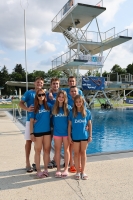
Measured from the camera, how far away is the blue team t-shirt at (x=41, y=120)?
3.93 m

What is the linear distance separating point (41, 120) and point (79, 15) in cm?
2226

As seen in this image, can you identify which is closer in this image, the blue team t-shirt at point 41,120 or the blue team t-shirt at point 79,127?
the blue team t-shirt at point 79,127

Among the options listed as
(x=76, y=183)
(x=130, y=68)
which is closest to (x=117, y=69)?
(x=130, y=68)

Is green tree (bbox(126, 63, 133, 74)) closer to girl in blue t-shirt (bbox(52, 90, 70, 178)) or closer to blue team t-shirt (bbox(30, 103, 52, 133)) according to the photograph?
girl in blue t-shirt (bbox(52, 90, 70, 178))

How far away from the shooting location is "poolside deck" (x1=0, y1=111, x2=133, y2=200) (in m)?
3.08

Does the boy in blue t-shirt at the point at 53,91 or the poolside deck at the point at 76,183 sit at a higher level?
the boy in blue t-shirt at the point at 53,91

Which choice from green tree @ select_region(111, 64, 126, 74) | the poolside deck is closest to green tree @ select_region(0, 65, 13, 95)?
green tree @ select_region(111, 64, 126, 74)

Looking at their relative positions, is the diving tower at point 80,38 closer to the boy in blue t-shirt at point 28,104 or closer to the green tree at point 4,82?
the boy in blue t-shirt at point 28,104

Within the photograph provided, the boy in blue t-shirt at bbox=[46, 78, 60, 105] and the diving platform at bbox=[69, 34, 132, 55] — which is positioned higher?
the diving platform at bbox=[69, 34, 132, 55]

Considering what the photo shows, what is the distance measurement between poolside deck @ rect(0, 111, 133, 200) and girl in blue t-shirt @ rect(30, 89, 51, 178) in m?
0.45

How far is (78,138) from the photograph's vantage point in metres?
3.82

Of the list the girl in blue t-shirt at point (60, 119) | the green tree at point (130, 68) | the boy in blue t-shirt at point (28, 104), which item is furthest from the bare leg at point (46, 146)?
the green tree at point (130, 68)

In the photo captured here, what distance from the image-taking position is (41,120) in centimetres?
393

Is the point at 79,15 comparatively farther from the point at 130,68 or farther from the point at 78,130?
the point at 130,68
